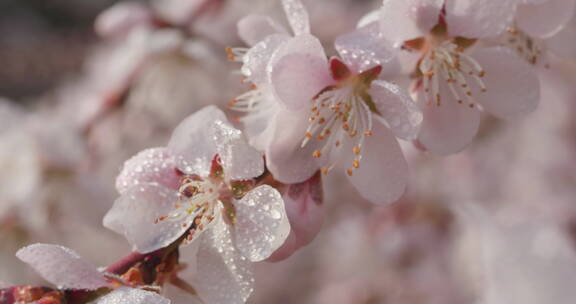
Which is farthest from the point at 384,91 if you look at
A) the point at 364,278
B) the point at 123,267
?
the point at 364,278

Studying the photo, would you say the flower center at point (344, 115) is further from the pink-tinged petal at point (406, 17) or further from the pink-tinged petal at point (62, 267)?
the pink-tinged petal at point (62, 267)

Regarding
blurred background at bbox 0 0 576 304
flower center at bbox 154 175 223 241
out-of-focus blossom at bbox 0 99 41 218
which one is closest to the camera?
flower center at bbox 154 175 223 241

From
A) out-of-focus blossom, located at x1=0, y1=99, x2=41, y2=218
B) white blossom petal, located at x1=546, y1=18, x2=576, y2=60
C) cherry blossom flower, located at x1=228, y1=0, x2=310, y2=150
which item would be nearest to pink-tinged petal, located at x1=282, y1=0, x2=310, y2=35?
cherry blossom flower, located at x1=228, y1=0, x2=310, y2=150

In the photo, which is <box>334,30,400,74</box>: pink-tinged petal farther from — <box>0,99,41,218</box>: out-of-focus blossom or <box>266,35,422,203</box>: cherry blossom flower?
<box>0,99,41,218</box>: out-of-focus blossom

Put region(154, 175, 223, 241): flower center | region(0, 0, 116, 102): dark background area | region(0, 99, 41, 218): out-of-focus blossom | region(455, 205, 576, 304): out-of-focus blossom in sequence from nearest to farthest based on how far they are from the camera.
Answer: region(154, 175, 223, 241): flower center → region(455, 205, 576, 304): out-of-focus blossom → region(0, 99, 41, 218): out-of-focus blossom → region(0, 0, 116, 102): dark background area

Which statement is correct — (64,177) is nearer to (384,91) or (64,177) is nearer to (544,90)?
(384,91)

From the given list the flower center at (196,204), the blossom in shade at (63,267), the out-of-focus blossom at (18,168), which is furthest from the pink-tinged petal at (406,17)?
the out-of-focus blossom at (18,168)

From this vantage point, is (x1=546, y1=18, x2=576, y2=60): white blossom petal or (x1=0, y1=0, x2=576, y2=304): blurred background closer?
(x1=546, y1=18, x2=576, y2=60): white blossom petal
